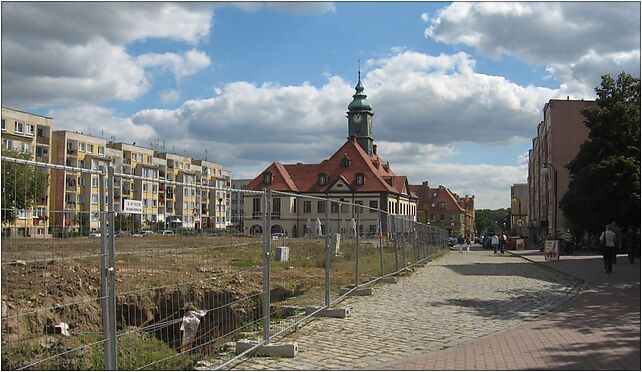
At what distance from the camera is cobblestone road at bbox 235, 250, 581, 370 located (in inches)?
334

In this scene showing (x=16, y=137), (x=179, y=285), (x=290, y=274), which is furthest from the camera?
(x=16, y=137)

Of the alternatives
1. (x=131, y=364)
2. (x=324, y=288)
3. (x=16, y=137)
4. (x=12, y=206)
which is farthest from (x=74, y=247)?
(x=16, y=137)

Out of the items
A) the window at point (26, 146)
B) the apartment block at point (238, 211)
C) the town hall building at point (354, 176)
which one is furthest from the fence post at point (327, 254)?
the window at point (26, 146)

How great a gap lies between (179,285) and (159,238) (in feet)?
3.17

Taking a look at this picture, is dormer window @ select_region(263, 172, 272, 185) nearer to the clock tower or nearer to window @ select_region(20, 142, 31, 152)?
the clock tower

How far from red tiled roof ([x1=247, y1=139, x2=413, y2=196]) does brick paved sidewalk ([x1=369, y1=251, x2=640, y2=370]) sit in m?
92.0

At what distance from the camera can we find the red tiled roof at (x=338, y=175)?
10538 cm

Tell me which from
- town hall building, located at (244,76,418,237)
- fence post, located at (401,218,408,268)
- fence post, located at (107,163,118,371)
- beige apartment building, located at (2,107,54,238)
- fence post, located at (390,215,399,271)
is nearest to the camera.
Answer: fence post, located at (107,163,118,371)

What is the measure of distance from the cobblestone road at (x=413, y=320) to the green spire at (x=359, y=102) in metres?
95.3

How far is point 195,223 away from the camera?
732 centimetres

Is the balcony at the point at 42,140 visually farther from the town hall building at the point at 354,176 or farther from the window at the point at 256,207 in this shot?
the window at the point at 256,207

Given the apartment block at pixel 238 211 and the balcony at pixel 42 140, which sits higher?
the balcony at pixel 42 140

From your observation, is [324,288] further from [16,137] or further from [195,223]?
[16,137]

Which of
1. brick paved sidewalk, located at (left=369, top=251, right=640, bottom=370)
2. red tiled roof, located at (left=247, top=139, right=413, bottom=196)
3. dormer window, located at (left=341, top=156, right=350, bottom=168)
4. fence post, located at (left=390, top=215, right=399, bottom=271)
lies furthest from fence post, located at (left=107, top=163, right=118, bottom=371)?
dormer window, located at (left=341, top=156, right=350, bottom=168)
